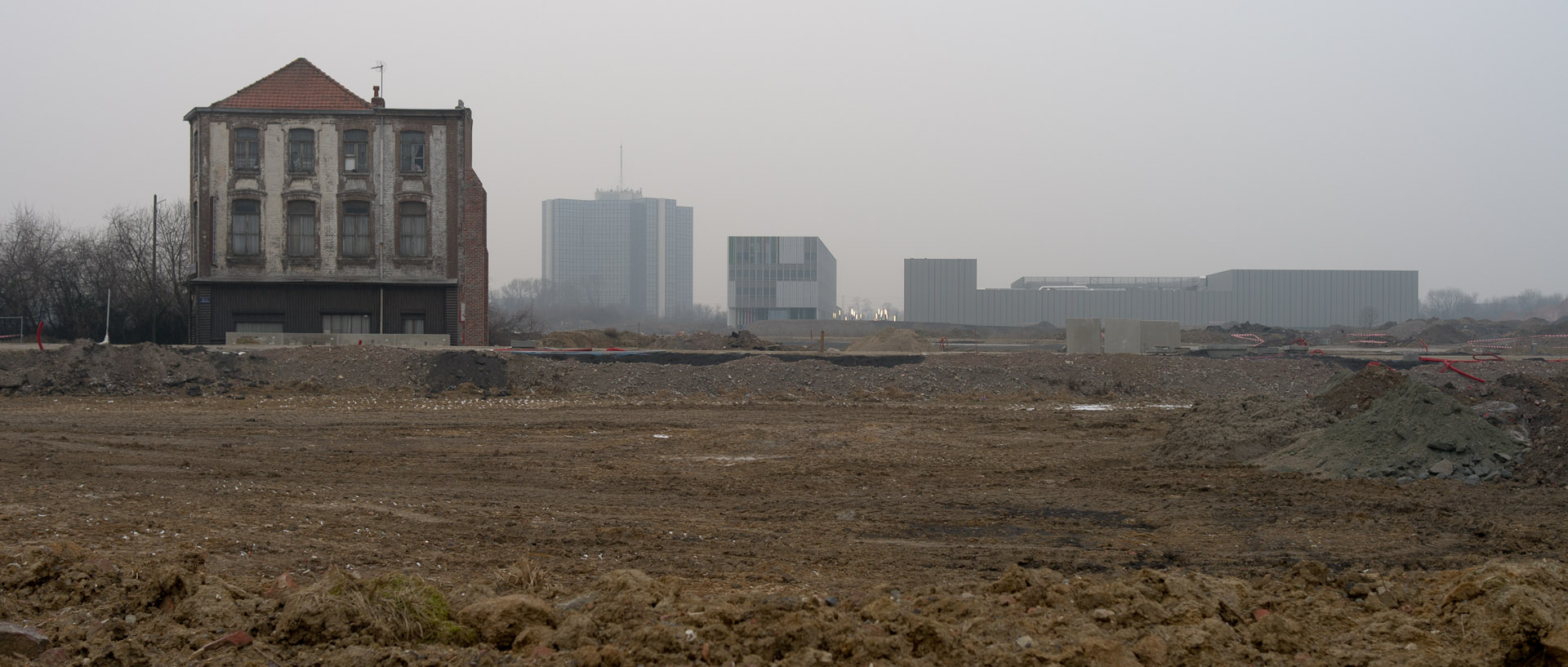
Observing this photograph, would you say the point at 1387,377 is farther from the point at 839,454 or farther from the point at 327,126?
the point at 327,126

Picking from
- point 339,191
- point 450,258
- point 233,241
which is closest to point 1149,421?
point 450,258

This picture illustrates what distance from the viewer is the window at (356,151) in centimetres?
3616

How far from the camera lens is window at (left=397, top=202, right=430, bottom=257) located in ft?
119

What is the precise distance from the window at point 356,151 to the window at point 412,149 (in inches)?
50.5

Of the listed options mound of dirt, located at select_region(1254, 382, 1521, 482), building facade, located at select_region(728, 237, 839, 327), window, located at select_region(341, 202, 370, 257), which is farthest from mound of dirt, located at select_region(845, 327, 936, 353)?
building facade, located at select_region(728, 237, 839, 327)

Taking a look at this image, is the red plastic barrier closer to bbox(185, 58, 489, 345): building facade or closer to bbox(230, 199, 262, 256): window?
bbox(185, 58, 489, 345): building facade

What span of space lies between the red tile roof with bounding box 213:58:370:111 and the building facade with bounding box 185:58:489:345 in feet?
0.32

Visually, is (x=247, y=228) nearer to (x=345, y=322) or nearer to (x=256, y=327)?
(x=256, y=327)

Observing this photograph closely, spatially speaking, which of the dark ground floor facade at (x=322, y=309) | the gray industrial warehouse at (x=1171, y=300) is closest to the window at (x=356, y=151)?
the dark ground floor facade at (x=322, y=309)

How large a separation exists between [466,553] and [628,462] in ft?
19.1

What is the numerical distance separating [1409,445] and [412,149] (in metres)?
33.7

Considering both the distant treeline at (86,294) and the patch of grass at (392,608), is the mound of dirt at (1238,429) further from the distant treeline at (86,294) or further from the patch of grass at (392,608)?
the distant treeline at (86,294)

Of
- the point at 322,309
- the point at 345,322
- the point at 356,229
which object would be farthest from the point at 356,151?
the point at 345,322

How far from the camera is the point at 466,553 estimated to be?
25.2 feet
